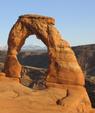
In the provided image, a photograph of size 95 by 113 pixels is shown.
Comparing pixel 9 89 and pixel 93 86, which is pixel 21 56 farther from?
pixel 9 89

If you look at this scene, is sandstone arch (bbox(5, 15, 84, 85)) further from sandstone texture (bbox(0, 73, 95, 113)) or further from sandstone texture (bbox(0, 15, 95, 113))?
sandstone texture (bbox(0, 73, 95, 113))

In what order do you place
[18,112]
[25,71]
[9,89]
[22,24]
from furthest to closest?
[25,71] < [22,24] < [9,89] < [18,112]

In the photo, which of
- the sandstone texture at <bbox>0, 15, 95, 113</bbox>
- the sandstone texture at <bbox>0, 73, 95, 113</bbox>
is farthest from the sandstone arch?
the sandstone texture at <bbox>0, 73, 95, 113</bbox>

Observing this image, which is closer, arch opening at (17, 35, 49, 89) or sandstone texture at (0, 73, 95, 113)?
sandstone texture at (0, 73, 95, 113)

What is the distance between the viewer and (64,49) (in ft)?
98.9

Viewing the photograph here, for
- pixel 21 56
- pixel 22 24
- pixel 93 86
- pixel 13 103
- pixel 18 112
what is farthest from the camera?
pixel 21 56

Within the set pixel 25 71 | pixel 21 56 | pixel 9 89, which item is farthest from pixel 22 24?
pixel 21 56

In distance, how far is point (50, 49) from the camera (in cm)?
3059

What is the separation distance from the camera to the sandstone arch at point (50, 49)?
2977 cm

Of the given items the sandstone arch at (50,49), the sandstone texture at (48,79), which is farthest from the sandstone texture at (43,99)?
the sandstone arch at (50,49)

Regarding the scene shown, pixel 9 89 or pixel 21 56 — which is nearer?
pixel 9 89

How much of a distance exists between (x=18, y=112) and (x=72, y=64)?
852 cm

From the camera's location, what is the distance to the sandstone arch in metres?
29.8

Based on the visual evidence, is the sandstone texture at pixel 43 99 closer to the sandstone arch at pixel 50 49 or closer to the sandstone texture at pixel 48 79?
the sandstone texture at pixel 48 79
